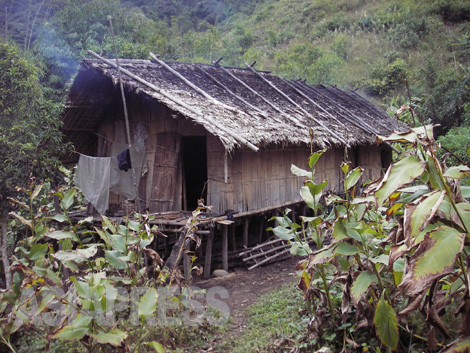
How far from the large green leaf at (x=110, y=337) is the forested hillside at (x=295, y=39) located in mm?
9179

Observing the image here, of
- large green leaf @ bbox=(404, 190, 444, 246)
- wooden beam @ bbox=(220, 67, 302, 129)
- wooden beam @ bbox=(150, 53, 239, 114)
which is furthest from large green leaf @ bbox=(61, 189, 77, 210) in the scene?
wooden beam @ bbox=(220, 67, 302, 129)

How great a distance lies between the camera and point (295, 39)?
32.2 metres

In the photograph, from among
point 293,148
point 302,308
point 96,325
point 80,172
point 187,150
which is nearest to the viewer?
point 96,325

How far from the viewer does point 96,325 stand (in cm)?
284

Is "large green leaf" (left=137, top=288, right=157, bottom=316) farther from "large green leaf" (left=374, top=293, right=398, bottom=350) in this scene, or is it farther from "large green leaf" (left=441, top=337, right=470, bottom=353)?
"large green leaf" (left=441, top=337, right=470, bottom=353)

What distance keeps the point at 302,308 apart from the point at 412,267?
2465 mm

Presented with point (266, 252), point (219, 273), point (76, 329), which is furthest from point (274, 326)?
point (266, 252)

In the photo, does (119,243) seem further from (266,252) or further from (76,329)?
(266,252)

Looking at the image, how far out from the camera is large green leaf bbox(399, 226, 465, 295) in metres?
1.91

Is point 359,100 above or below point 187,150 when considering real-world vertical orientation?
above

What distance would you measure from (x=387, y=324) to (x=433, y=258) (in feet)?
2.50

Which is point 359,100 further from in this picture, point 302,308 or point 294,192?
point 302,308

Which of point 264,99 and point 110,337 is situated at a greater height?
point 264,99

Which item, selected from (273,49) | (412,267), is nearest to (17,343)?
(412,267)
